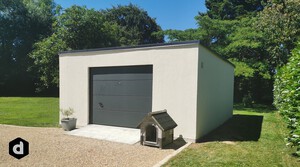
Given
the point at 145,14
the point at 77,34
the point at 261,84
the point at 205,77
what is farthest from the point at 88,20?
the point at 261,84

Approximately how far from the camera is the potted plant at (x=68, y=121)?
7461 mm

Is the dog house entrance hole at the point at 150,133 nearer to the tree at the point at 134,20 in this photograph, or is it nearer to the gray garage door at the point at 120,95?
the gray garage door at the point at 120,95

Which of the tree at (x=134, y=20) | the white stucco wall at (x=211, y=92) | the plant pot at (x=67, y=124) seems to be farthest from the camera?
the tree at (x=134, y=20)

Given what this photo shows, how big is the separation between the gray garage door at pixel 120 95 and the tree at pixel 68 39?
13.1 meters

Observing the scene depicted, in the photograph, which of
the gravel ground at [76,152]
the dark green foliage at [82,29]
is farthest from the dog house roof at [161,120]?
the dark green foliage at [82,29]

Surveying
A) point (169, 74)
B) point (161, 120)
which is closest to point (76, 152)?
point (161, 120)

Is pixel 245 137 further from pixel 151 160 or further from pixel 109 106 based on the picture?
pixel 109 106

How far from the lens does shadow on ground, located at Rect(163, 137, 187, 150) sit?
18.6 ft

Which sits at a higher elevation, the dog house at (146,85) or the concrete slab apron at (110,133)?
the dog house at (146,85)

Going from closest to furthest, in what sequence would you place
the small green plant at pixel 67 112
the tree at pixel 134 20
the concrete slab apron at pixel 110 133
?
the concrete slab apron at pixel 110 133
the small green plant at pixel 67 112
the tree at pixel 134 20

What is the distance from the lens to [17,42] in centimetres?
2391

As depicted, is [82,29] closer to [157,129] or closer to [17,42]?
[17,42]

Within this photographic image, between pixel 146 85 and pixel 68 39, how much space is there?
15.3 m

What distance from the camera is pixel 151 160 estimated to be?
15.5 feet
